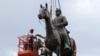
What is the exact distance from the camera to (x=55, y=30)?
2727 centimetres

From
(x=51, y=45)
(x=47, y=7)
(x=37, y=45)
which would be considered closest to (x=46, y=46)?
(x=51, y=45)

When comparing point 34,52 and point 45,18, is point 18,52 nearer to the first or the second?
point 34,52

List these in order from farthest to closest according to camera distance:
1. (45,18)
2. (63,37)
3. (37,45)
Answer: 1. (37,45)
2. (63,37)
3. (45,18)

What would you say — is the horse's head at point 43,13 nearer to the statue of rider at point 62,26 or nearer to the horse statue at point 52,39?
the horse statue at point 52,39

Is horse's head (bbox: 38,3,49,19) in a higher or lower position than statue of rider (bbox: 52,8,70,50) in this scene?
higher

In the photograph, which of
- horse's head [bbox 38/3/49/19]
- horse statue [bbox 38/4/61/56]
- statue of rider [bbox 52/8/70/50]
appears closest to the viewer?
horse's head [bbox 38/3/49/19]

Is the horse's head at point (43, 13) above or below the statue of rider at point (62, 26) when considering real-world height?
above

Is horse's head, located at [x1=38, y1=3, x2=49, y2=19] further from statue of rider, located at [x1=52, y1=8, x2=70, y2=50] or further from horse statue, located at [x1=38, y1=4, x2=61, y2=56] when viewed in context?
statue of rider, located at [x1=52, y1=8, x2=70, y2=50]

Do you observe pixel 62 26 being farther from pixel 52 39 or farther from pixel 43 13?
pixel 43 13

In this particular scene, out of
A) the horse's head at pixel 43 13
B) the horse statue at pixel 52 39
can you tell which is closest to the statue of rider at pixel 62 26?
the horse statue at pixel 52 39

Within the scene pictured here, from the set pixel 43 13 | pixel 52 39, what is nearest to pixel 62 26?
pixel 52 39

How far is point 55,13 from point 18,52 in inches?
477

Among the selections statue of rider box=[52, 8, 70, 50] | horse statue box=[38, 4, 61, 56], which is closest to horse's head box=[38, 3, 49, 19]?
horse statue box=[38, 4, 61, 56]

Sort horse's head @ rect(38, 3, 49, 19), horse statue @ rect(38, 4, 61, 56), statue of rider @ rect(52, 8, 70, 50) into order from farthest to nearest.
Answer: statue of rider @ rect(52, 8, 70, 50) → horse statue @ rect(38, 4, 61, 56) → horse's head @ rect(38, 3, 49, 19)
